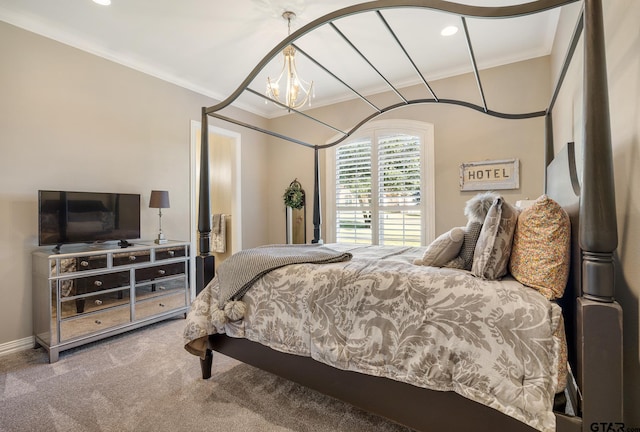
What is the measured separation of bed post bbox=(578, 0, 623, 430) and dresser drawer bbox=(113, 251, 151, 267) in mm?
3173

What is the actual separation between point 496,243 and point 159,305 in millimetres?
3052

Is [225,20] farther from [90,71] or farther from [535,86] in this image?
[535,86]

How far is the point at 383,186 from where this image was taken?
3902 millimetres

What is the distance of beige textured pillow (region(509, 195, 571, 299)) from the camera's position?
110 centimetres

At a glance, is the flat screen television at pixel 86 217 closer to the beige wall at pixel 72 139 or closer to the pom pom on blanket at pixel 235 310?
the beige wall at pixel 72 139

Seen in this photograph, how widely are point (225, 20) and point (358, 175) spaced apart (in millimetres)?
2373

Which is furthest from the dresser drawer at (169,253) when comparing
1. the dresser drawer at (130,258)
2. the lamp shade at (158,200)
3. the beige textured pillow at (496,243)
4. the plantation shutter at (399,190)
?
the beige textured pillow at (496,243)

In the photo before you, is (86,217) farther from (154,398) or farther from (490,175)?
(490,175)

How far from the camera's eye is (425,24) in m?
2.60

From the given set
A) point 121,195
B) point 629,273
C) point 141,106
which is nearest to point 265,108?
point 141,106

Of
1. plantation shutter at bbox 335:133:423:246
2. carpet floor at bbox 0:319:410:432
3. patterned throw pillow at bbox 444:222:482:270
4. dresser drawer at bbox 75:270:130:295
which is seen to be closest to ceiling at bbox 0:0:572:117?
plantation shutter at bbox 335:133:423:246

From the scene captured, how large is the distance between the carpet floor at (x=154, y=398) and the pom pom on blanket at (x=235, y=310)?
0.51 m

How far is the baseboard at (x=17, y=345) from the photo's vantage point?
2.39 meters

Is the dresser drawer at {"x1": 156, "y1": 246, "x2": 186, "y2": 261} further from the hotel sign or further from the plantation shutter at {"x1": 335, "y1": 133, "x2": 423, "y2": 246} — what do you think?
the hotel sign
